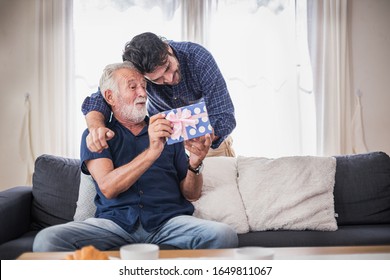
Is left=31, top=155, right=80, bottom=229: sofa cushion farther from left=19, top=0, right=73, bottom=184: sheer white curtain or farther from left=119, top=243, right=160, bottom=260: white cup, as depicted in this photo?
left=119, top=243, right=160, bottom=260: white cup

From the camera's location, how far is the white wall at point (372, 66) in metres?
2.46

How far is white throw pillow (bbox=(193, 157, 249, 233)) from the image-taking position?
1936 millimetres

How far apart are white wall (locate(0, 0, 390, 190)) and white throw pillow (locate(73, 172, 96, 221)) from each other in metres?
0.55

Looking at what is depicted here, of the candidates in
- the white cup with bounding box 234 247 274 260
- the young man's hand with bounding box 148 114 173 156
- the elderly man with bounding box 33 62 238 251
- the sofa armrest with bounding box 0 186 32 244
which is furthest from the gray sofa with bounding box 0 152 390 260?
the white cup with bounding box 234 247 274 260

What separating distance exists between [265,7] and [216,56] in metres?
0.37

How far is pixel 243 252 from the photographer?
41.9 inches

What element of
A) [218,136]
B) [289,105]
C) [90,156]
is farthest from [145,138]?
[289,105]

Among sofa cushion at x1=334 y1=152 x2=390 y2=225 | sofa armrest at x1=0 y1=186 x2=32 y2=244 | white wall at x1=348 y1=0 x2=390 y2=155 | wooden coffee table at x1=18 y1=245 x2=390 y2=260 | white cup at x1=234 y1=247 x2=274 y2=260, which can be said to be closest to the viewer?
white cup at x1=234 y1=247 x2=274 y2=260

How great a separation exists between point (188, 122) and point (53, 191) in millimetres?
673

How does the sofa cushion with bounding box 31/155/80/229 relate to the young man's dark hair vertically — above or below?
below

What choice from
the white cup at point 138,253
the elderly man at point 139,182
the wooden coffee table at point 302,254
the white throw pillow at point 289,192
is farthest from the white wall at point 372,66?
the white cup at point 138,253

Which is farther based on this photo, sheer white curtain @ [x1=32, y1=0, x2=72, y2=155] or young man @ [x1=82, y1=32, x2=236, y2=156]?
sheer white curtain @ [x1=32, y1=0, x2=72, y2=155]

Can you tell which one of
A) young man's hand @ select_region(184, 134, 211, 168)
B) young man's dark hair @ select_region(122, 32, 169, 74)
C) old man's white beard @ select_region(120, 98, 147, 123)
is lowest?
young man's hand @ select_region(184, 134, 211, 168)

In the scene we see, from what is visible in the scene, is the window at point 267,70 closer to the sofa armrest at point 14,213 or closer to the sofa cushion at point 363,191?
the sofa cushion at point 363,191
